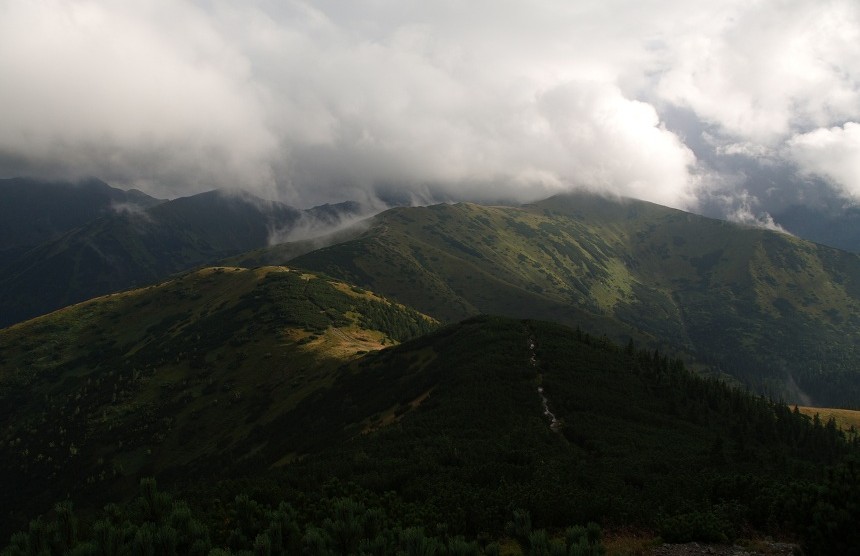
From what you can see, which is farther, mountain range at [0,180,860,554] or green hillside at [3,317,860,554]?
mountain range at [0,180,860,554]

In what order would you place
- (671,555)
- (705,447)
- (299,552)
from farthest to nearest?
→ (705,447), (671,555), (299,552)

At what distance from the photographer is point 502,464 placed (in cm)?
5150

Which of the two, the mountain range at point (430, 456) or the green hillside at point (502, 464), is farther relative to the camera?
the mountain range at point (430, 456)

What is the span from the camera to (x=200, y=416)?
6427 inches

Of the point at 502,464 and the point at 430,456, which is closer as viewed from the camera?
the point at 502,464

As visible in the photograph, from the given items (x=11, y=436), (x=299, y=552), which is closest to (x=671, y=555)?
(x=299, y=552)

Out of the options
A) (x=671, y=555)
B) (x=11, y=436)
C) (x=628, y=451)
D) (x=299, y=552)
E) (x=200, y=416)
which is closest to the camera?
(x=299, y=552)

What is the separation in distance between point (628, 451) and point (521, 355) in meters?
46.6

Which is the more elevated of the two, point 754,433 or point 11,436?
point 754,433

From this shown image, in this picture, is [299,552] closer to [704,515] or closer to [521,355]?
[704,515]

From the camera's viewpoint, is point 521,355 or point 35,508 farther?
point 35,508

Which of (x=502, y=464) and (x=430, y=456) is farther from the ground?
(x=502, y=464)

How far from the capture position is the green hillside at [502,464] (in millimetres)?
23297

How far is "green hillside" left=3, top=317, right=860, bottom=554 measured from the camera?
2330 cm
